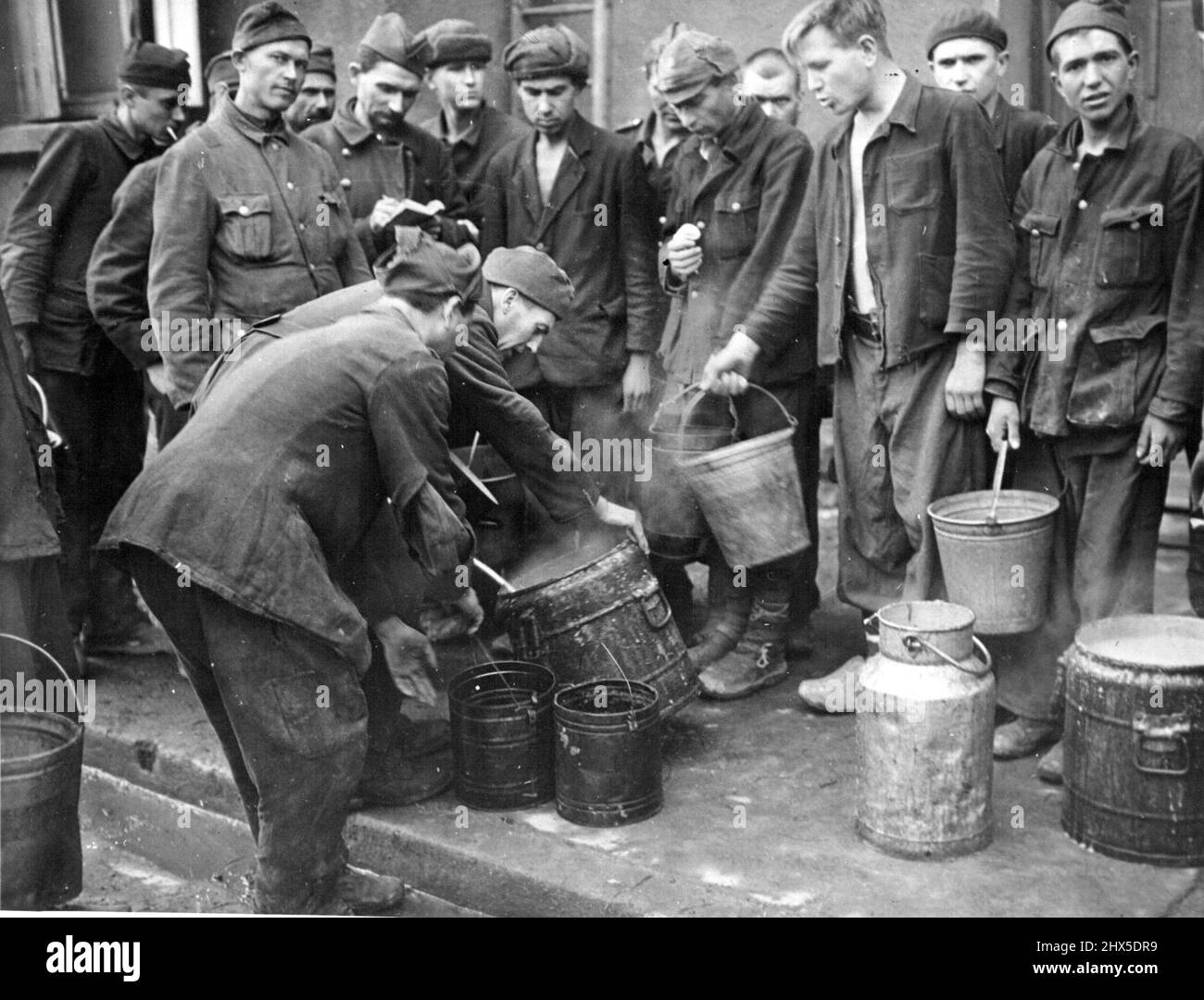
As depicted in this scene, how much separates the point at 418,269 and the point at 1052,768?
2.80 m

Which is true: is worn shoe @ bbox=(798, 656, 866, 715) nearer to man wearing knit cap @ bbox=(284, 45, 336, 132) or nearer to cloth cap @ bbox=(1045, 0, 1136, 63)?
cloth cap @ bbox=(1045, 0, 1136, 63)

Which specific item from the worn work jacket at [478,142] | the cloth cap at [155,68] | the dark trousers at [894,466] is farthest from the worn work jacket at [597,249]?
the cloth cap at [155,68]

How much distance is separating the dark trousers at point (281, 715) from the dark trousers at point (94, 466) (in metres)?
2.45

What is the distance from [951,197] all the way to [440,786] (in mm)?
2871

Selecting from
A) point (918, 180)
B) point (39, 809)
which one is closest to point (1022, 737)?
point (918, 180)

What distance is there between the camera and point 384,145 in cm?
684

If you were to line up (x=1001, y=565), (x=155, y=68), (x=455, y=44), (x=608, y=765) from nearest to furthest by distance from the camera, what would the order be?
1. (x=608, y=765)
2. (x=1001, y=565)
3. (x=155, y=68)
4. (x=455, y=44)

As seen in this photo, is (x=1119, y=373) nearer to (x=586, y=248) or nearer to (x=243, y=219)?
(x=586, y=248)

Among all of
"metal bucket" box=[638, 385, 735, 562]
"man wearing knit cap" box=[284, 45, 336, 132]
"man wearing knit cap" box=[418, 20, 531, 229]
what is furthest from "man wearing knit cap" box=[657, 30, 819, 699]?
"man wearing knit cap" box=[284, 45, 336, 132]

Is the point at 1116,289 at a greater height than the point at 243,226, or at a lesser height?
lesser

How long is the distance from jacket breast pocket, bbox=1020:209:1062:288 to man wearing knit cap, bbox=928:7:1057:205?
54 centimetres

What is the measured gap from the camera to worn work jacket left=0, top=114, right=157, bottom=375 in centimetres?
650

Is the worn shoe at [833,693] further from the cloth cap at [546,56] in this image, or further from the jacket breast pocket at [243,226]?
the cloth cap at [546,56]
